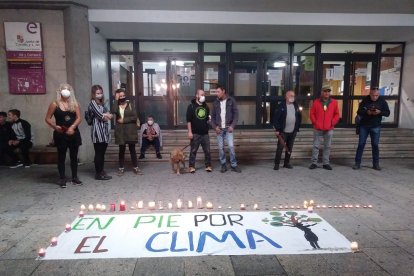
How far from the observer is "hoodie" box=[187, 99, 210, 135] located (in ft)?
20.1

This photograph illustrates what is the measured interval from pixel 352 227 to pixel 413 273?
94 centimetres

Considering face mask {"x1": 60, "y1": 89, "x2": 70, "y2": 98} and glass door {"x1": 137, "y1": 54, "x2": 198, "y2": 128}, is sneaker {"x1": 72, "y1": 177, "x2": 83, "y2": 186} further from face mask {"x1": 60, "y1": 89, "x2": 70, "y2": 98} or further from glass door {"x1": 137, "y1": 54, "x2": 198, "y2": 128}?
glass door {"x1": 137, "y1": 54, "x2": 198, "y2": 128}

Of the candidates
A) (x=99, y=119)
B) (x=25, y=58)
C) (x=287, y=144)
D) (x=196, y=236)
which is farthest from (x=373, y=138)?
(x=25, y=58)

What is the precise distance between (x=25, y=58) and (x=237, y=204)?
6.64 metres

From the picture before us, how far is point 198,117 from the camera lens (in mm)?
6113

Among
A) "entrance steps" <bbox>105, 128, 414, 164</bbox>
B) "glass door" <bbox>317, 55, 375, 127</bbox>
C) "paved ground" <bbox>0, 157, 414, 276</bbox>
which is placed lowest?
"paved ground" <bbox>0, 157, 414, 276</bbox>

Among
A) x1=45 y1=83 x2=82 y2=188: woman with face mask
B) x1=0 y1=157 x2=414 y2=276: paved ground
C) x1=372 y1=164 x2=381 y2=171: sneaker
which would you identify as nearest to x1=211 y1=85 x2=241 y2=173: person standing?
x1=0 y1=157 x2=414 y2=276: paved ground

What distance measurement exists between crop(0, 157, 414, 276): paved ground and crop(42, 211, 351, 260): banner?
0.13m

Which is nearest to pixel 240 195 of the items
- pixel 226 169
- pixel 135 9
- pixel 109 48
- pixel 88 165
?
pixel 226 169

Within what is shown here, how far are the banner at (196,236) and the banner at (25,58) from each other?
5.11 m

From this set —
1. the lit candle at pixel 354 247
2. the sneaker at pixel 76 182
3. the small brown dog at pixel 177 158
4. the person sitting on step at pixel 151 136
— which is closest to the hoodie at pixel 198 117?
the small brown dog at pixel 177 158

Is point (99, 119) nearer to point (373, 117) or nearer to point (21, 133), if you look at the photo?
point (21, 133)

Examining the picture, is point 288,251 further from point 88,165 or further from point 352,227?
point 88,165

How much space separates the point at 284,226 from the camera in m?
3.39
